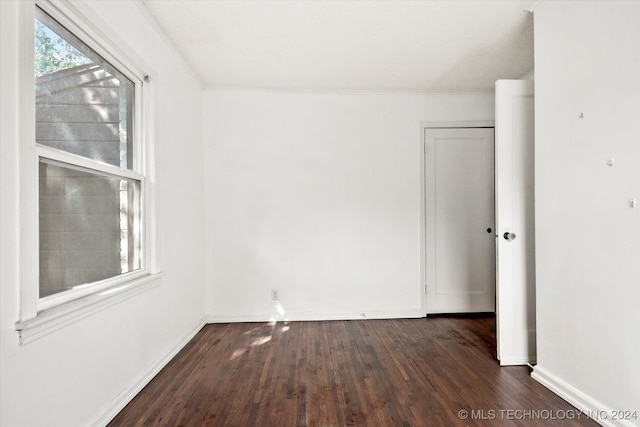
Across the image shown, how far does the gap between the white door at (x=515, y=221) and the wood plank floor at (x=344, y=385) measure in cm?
26

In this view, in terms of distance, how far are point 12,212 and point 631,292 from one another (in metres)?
Answer: 2.78

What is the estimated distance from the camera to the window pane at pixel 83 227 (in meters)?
1.50

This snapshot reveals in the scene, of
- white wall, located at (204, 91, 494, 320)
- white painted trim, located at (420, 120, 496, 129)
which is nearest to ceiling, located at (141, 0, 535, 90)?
white wall, located at (204, 91, 494, 320)

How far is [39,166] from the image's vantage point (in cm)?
144

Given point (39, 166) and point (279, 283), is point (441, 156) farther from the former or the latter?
point (39, 166)

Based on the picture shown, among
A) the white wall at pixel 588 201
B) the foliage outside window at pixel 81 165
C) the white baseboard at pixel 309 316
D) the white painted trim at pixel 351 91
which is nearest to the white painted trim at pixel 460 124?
the white painted trim at pixel 351 91

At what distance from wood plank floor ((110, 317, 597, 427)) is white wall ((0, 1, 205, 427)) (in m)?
0.28

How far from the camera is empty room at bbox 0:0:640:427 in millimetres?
1581

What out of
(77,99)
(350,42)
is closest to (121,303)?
(77,99)

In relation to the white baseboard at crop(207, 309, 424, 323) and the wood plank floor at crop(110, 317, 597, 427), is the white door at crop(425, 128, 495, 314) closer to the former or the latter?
the white baseboard at crop(207, 309, 424, 323)

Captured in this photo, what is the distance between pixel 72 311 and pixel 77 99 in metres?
1.06

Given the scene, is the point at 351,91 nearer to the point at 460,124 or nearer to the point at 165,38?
the point at 460,124

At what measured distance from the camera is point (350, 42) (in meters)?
2.76

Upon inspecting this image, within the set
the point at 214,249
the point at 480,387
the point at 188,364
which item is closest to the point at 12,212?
the point at 188,364
